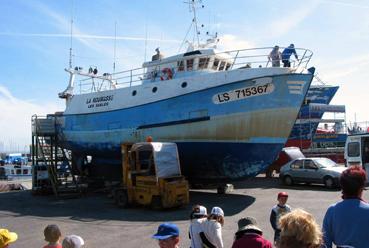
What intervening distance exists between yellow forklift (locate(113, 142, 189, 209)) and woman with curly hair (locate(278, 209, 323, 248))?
428 inches

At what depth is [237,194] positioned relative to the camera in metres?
16.9

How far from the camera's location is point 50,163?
2045 cm

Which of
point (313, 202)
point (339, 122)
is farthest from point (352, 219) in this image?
point (339, 122)

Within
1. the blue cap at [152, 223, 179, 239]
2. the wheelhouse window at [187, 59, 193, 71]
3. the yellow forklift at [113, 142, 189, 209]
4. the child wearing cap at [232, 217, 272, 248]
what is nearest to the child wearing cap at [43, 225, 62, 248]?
the blue cap at [152, 223, 179, 239]

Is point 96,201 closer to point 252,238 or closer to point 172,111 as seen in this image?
point 172,111

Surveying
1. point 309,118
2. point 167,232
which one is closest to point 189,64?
point 167,232

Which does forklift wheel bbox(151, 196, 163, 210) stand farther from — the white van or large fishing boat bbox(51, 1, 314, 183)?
the white van

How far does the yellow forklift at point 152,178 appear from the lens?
1344cm

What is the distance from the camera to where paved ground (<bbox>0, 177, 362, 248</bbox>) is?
32.0ft

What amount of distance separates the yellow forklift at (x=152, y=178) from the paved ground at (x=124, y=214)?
394mm

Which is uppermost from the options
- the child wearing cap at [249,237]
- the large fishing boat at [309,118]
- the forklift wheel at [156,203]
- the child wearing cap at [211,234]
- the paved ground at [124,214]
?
the large fishing boat at [309,118]

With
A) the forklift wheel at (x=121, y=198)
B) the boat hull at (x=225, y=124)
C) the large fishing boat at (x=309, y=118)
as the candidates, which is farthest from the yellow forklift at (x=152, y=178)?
the large fishing boat at (x=309, y=118)

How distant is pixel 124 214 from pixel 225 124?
17.0 feet

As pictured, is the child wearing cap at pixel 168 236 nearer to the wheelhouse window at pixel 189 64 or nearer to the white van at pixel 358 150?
the wheelhouse window at pixel 189 64
